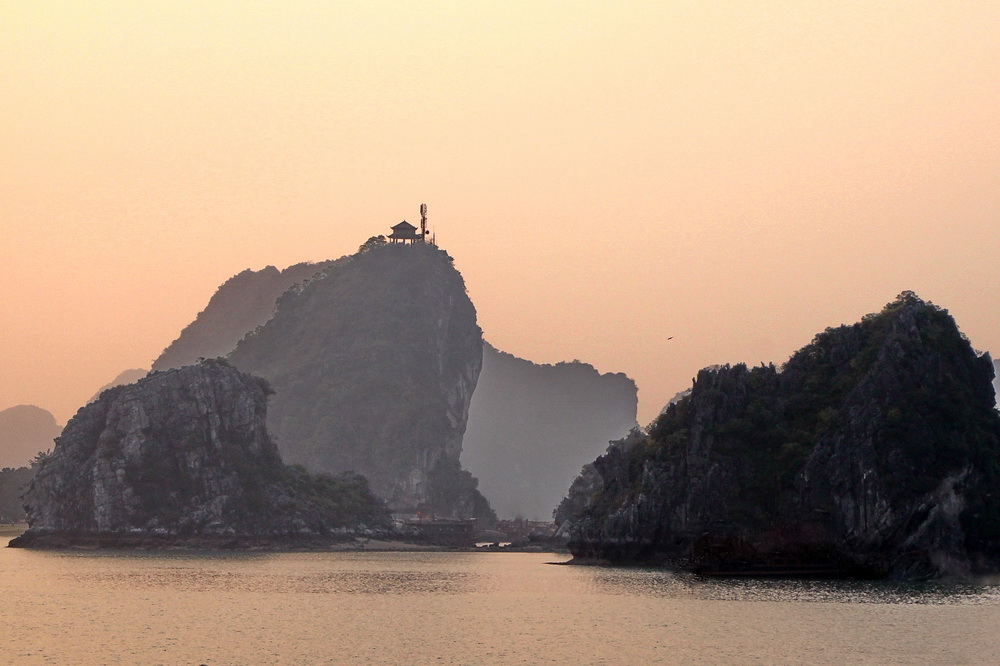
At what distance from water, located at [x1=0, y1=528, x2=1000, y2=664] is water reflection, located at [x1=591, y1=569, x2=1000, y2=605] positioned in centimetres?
21

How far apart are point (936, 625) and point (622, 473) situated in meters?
98.6

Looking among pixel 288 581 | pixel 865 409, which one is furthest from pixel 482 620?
pixel 865 409

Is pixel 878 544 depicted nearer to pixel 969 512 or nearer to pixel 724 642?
pixel 969 512

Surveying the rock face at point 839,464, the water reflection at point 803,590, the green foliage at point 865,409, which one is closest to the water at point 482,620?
the water reflection at point 803,590

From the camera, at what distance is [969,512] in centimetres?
13712

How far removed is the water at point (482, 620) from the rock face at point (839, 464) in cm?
1027

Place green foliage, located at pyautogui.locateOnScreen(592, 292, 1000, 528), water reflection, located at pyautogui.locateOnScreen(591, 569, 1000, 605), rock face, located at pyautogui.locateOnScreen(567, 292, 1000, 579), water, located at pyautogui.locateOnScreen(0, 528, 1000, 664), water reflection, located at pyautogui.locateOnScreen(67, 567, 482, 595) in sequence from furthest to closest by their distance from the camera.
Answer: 1. green foliage, located at pyautogui.locateOnScreen(592, 292, 1000, 528)
2. rock face, located at pyautogui.locateOnScreen(567, 292, 1000, 579)
3. water reflection, located at pyautogui.locateOnScreen(67, 567, 482, 595)
4. water reflection, located at pyautogui.locateOnScreen(591, 569, 1000, 605)
5. water, located at pyautogui.locateOnScreen(0, 528, 1000, 664)

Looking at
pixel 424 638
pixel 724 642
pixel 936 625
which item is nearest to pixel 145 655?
pixel 424 638

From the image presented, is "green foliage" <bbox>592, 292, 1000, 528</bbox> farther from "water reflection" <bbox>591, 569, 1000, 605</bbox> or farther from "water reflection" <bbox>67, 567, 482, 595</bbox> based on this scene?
"water reflection" <bbox>67, 567, 482, 595</bbox>

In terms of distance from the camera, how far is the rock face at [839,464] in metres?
139

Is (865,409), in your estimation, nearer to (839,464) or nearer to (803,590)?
(839,464)

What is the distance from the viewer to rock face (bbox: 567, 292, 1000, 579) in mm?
138625

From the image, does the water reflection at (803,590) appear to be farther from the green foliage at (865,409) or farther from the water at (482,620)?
the green foliage at (865,409)

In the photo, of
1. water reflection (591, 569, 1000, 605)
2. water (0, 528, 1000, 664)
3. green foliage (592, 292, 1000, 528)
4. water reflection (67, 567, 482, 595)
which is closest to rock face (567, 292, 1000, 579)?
green foliage (592, 292, 1000, 528)
